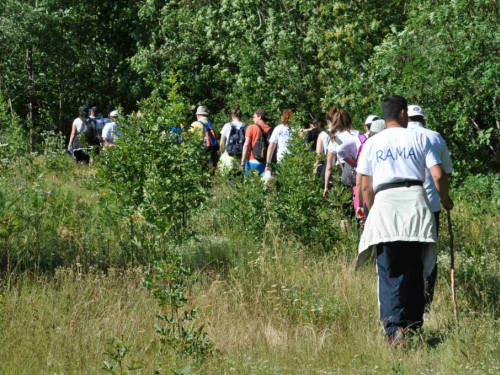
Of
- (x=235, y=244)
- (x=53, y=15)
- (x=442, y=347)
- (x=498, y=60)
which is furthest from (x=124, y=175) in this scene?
(x=53, y=15)

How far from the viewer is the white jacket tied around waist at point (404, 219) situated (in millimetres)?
5574

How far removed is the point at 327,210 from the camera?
814cm

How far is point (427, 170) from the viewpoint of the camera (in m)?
6.63

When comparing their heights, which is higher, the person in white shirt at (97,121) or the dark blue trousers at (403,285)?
the person in white shirt at (97,121)

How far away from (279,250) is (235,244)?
2.29ft

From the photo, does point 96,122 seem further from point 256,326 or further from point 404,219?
point 404,219

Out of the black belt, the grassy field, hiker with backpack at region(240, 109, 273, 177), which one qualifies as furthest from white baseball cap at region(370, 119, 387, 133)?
hiker with backpack at region(240, 109, 273, 177)

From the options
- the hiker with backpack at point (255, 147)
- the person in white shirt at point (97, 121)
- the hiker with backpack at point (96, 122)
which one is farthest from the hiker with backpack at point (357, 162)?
the person in white shirt at point (97, 121)

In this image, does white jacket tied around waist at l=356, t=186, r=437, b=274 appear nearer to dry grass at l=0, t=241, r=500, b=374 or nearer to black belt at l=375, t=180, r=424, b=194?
black belt at l=375, t=180, r=424, b=194

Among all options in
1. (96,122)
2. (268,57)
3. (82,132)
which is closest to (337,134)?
(82,132)

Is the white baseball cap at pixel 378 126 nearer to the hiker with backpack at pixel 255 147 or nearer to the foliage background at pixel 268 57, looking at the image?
the foliage background at pixel 268 57

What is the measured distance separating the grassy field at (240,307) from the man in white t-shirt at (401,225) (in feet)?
0.84

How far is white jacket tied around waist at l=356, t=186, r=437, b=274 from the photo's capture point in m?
5.57

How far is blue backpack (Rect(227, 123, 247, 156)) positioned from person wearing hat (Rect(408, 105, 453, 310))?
6224 mm
